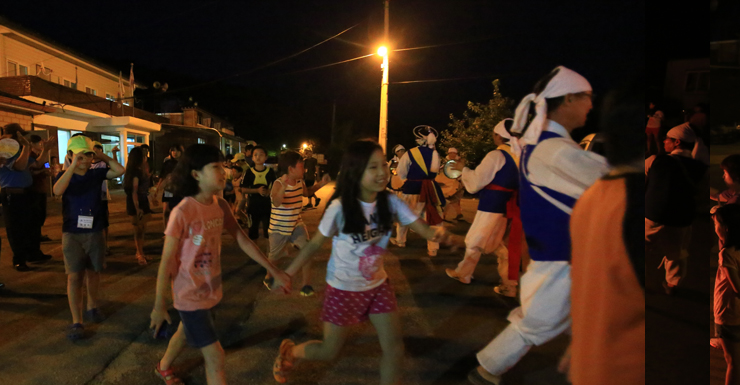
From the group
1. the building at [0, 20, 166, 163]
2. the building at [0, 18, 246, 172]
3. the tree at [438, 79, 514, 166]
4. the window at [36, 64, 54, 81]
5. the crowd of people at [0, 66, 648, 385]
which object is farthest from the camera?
the tree at [438, 79, 514, 166]

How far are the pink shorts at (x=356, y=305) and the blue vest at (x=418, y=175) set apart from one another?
181 inches

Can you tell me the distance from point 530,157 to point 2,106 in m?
16.9

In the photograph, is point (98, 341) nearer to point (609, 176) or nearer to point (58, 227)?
point (609, 176)

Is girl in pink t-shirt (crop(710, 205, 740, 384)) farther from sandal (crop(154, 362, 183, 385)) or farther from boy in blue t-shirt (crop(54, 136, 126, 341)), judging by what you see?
boy in blue t-shirt (crop(54, 136, 126, 341))

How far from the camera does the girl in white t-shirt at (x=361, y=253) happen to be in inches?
100

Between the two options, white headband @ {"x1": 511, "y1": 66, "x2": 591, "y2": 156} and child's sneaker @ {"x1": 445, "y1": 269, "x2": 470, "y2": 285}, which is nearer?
white headband @ {"x1": 511, "y1": 66, "x2": 591, "y2": 156}

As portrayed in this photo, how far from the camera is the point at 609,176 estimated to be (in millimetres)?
1646

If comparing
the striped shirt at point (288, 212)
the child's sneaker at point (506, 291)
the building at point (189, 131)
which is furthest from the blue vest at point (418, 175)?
the building at point (189, 131)

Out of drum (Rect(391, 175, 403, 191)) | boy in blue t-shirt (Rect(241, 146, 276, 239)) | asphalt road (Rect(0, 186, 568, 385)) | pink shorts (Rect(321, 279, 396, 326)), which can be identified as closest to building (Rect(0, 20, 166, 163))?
drum (Rect(391, 175, 403, 191))

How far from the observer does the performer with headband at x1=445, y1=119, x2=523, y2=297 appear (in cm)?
467

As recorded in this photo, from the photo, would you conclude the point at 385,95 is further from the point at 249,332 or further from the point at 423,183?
the point at 249,332

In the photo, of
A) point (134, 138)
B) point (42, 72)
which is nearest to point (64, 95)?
point (42, 72)

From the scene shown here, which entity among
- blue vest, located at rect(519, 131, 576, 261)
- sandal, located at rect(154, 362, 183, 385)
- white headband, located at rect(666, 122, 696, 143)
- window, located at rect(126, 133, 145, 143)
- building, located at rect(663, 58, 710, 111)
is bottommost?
sandal, located at rect(154, 362, 183, 385)

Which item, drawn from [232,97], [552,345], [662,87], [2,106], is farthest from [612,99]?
[232,97]
